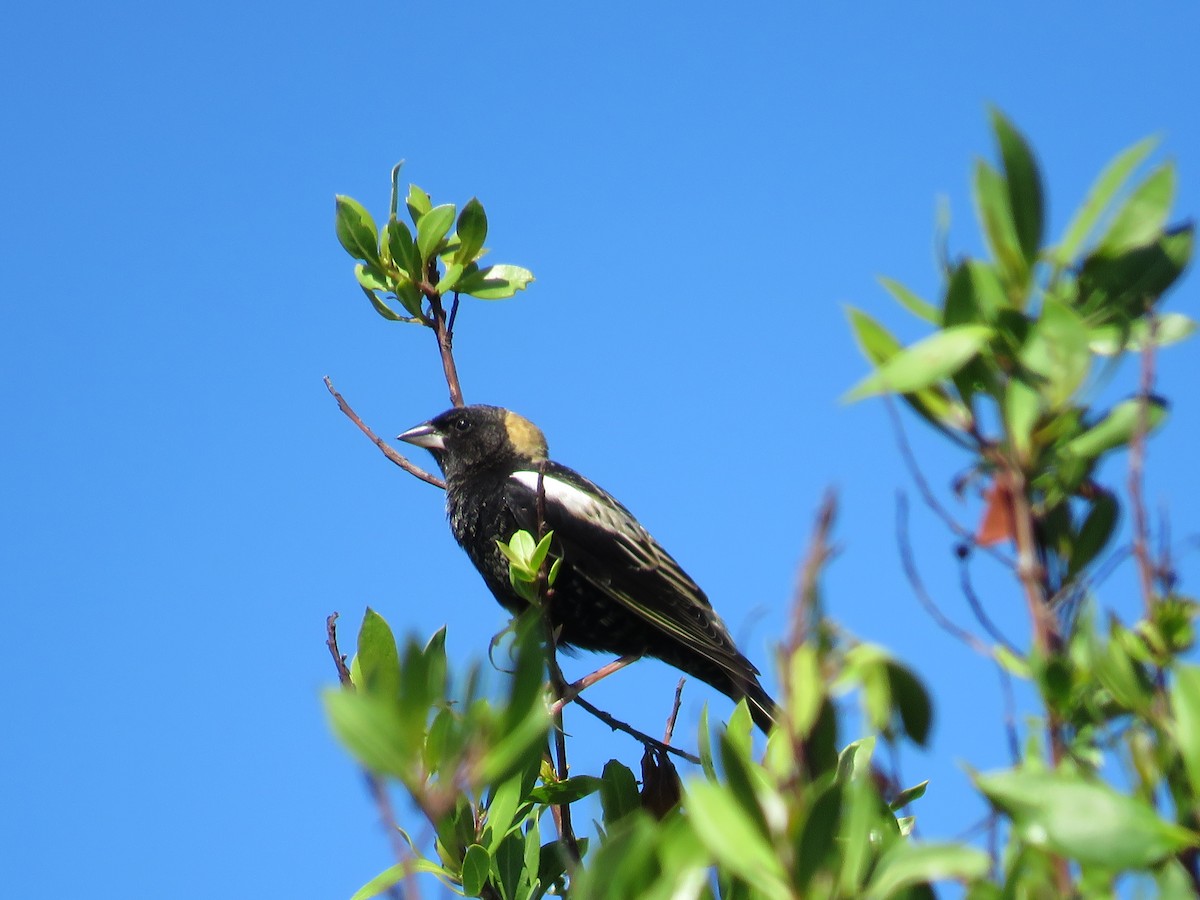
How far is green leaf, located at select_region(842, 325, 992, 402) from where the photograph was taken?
99 cm

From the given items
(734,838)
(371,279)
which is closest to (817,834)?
(734,838)

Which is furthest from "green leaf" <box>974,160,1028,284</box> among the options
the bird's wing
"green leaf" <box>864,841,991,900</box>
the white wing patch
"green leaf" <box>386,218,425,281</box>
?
the white wing patch

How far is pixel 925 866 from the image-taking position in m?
0.95

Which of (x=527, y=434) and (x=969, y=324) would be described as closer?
(x=969, y=324)

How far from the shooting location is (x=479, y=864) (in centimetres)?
198

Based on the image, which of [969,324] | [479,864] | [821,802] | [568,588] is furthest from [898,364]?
[568,588]

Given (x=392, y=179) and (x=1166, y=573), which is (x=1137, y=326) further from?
(x=392, y=179)

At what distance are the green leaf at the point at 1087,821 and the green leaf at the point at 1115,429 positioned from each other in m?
0.25

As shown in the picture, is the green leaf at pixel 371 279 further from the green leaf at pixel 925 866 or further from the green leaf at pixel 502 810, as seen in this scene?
the green leaf at pixel 925 866

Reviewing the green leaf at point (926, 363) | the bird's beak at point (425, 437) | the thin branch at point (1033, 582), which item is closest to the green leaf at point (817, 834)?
the thin branch at point (1033, 582)

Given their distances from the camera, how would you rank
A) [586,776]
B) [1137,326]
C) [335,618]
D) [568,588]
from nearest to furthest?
[1137,326], [586,776], [335,618], [568,588]

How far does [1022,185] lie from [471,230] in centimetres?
235

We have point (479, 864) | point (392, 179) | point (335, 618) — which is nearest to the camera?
point (479, 864)

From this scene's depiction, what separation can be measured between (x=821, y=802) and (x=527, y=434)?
505 cm
